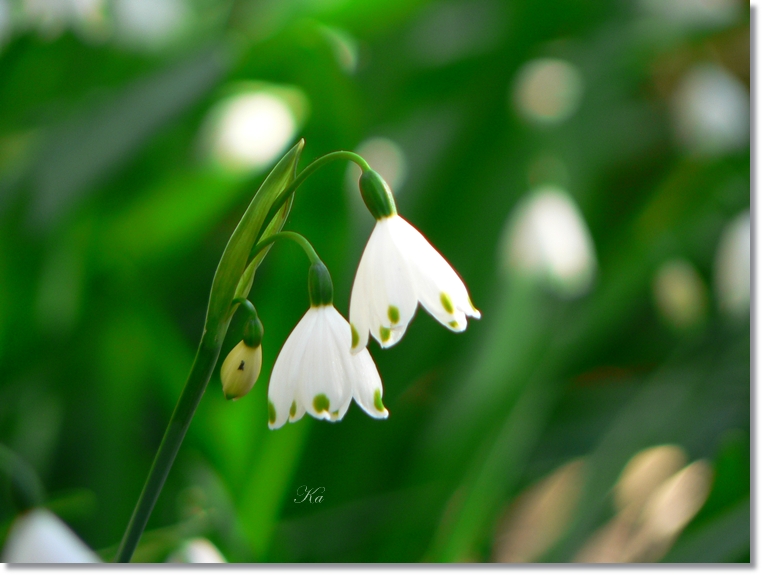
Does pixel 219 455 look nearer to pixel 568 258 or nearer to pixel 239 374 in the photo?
pixel 239 374

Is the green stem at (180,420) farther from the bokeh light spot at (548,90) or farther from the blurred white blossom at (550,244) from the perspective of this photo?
the bokeh light spot at (548,90)

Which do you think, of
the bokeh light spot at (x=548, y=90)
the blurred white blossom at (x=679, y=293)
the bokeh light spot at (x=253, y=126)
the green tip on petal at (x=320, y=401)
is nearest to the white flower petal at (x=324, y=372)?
the green tip on petal at (x=320, y=401)

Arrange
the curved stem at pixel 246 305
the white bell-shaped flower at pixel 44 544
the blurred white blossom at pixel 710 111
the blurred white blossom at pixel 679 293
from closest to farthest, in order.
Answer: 1. the curved stem at pixel 246 305
2. the white bell-shaped flower at pixel 44 544
3. the blurred white blossom at pixel 710 111
4. the blurred white blossom at pixel 679 293

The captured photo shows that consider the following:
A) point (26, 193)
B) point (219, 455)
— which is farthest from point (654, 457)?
point (26, 193)

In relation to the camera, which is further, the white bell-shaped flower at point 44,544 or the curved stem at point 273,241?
the white bell-shaped flower at point 44,544

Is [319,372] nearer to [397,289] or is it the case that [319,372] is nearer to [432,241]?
[397,289]

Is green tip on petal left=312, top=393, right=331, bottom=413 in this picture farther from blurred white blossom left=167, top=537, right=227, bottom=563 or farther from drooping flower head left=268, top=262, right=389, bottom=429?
blurred white blossom left=167, top=537, right=227, bottom=563
